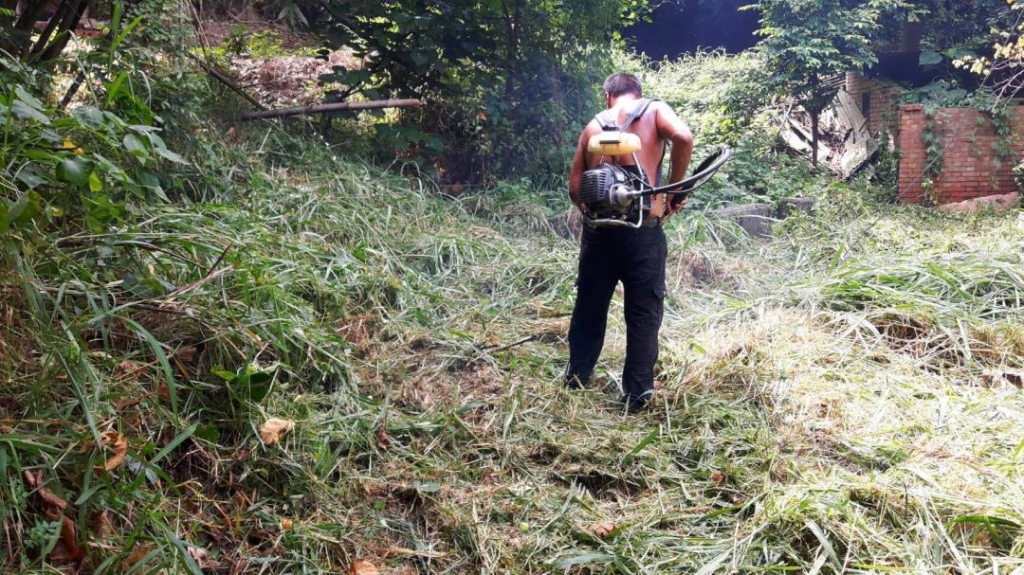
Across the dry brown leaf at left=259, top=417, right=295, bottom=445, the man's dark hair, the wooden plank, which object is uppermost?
the man's dark hair

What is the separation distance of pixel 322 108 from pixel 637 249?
416cm

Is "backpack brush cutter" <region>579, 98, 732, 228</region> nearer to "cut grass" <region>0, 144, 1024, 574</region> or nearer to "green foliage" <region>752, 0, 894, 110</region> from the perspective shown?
"cut grass" <region>0, 144, 1024, 574</region>

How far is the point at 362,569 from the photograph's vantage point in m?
2.12

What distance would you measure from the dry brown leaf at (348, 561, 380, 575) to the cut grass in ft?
0.20

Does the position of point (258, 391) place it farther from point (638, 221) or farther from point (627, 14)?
point (627, 14)

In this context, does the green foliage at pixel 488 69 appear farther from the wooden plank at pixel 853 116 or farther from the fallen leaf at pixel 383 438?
the fallen leaf at pixel 383 438

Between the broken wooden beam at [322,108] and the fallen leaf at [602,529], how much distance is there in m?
4.78

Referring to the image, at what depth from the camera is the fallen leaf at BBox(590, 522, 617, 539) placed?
2.31 metres

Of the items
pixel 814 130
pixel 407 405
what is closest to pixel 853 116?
pixel 814 130

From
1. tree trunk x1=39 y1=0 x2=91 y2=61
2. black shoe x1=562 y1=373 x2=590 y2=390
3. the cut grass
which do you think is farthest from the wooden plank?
tree trunk x1=39 y1=0 x2=91 y2=61

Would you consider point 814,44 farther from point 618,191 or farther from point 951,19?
point 618,191

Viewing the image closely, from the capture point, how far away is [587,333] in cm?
343

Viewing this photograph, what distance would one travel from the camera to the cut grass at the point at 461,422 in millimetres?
2084

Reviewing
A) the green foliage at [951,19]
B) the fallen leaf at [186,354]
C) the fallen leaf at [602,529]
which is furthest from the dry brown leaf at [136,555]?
the green foliage at [951,19]
